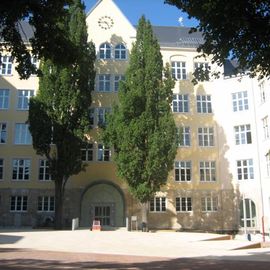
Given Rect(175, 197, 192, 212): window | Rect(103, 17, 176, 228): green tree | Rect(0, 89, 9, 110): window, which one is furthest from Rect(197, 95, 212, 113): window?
Rect(0, 89, 9, 110): window

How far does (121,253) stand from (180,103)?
2567 cm

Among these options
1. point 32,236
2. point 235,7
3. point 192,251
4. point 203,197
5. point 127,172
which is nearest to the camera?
point 235,7

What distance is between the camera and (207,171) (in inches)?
1666

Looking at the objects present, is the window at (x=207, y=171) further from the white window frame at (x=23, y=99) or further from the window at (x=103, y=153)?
the white window frame at (x=23, y=99)

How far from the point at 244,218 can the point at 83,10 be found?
76.6 feet

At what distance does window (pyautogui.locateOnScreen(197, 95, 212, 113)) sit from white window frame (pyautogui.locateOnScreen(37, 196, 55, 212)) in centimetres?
1663

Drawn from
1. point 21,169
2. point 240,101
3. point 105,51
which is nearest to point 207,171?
point 240,101

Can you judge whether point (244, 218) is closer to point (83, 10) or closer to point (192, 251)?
point (192, 251)

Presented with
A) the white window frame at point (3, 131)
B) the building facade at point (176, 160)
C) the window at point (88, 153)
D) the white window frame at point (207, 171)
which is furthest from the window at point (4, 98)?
the white window frame at point (207, 171)

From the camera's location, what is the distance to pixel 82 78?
36.1 m

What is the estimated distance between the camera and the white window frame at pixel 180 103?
141ft

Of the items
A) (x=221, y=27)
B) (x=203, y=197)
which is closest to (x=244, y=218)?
(x=203, y=197)

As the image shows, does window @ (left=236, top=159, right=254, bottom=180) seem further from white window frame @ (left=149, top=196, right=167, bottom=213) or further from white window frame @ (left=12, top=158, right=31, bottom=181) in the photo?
white window frame @ (left=12, top=158, right=31, bottom=181)

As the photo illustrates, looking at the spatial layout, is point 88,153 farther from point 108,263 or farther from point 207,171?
point 108,263
